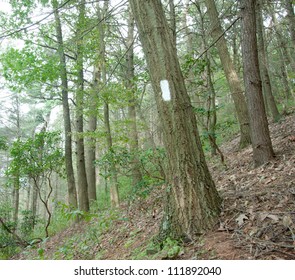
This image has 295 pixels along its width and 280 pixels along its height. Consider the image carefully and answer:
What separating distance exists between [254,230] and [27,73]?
341 inches

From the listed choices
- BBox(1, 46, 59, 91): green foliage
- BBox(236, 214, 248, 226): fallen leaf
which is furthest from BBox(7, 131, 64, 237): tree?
BBox(236, 214, 248, 226): fallen leaf

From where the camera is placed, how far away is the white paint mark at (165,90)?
302 cm

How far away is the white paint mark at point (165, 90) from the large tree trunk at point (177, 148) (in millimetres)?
12

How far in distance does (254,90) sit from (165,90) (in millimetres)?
2410

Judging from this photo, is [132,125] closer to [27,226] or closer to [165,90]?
[165,90]

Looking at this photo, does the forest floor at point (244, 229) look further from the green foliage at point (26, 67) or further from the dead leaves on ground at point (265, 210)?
the green foliage at point (26, 67)

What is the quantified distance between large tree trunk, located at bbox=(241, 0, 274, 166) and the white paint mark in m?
2.36

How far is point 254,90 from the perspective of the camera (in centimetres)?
471

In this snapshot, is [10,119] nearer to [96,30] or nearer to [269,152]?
[96,30]

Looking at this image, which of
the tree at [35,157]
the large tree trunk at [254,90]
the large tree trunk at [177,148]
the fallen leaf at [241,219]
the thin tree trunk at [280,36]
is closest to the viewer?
the fallen leaf at [241,219]

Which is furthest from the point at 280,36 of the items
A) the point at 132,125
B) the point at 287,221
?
the point at 287,221

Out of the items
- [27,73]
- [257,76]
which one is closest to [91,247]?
[257,76]

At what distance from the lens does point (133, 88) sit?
7.58m

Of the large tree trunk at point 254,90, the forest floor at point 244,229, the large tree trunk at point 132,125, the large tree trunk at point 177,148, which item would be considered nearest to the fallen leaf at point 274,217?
the forest floor at point 244,229
